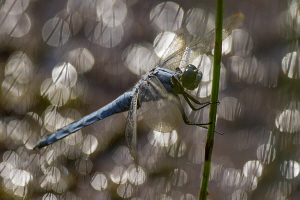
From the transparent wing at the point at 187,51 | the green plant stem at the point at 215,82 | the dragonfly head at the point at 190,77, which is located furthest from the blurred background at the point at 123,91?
the green plant stem at the point at 215,82

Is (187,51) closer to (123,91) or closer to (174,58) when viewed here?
(174,58)

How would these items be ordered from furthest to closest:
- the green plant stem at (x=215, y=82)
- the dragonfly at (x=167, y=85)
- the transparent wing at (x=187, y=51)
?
the transparent wing at (x=187, y=51) < the dragonfly at (x=167, y=85) < the green plant stem at (x=215, y=82)

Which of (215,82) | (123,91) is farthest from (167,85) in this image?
(123,91)

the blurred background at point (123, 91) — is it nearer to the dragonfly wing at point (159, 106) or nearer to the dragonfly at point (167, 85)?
the dragonfly at point (167, 85)

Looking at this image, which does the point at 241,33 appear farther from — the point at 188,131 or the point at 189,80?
the point at 189,80

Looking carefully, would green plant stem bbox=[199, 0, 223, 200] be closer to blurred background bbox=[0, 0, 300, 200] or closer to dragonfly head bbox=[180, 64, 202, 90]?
dragonfly head bbox=[180, 64, 202, 90]

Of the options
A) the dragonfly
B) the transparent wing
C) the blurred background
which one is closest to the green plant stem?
the dragonfly

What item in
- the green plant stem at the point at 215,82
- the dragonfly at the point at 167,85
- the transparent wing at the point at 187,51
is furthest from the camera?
the transparent wing at the point at 187,51

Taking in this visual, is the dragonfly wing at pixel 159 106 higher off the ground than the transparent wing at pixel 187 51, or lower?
lower
